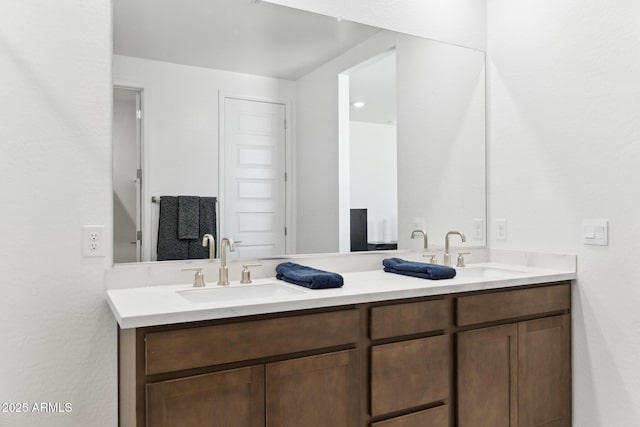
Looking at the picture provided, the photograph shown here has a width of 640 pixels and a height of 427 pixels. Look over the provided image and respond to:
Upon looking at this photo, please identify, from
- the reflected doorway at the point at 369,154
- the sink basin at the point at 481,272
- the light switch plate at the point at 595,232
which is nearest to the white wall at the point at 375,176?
the reflected doorway at the point at 369,154

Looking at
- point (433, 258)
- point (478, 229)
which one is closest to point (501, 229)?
point (478, 229)

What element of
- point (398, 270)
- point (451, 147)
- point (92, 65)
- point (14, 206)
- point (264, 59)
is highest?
point (264, 59)

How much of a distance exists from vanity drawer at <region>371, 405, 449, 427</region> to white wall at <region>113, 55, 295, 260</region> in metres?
1.14

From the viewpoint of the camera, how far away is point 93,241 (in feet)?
5.40

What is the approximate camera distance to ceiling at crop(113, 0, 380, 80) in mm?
1779

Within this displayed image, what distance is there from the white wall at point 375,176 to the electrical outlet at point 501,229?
0.67 m

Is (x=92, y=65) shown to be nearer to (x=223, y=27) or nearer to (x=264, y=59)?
(x=223, y=27)

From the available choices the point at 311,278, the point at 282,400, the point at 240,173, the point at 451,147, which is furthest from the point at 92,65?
the point at 451,147

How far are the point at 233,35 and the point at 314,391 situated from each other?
152 cm

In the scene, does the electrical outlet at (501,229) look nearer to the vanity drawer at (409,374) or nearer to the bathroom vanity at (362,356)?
the bathroom vanity at (362,356)

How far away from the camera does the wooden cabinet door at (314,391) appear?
145 cm

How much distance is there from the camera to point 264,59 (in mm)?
2039

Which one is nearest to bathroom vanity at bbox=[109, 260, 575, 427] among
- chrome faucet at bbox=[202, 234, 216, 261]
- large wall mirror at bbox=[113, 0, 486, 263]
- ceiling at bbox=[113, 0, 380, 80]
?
chrome faucet at bbox=[202, 234, 216, 261]

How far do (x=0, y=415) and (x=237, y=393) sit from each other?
84cm
